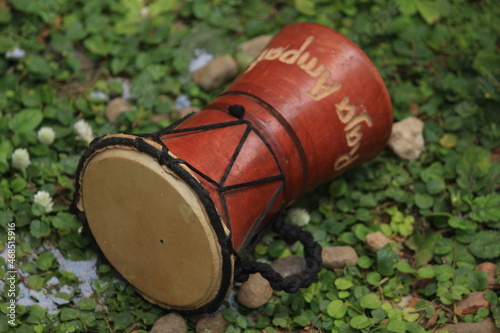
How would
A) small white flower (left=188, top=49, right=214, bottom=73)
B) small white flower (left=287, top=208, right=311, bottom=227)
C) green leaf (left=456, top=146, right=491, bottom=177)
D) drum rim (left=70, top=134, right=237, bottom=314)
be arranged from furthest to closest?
small white flower (left=188, top=49, right=214, bottom=73) → green leaf (left=456, top=146, right=491, bottom=177) → small white flower (left=287, top=208, right=311, bottom=227) → drum rim (left=70, top=134, right=237, bottom=314)

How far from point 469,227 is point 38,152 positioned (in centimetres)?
187

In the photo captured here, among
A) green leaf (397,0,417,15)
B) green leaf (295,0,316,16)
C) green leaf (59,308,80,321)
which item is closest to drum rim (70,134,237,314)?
green leaf (59,308,80,321)

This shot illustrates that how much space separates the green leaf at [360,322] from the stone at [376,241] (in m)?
0.36

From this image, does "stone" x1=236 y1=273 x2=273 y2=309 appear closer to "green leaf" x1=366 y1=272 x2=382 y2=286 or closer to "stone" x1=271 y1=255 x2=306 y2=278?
"stone" x1=271 y1=255 x2=306 y2=278

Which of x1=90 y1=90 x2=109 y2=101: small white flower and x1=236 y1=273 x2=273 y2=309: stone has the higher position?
x1=90 y1=90 x2=109 y2=101: small white flower

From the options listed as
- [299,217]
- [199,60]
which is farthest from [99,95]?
[299,217]

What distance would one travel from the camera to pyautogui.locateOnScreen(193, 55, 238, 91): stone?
3168 millimetres

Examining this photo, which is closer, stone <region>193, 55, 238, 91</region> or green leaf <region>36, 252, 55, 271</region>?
green leaf <region>36, 252, 55, 271</region>

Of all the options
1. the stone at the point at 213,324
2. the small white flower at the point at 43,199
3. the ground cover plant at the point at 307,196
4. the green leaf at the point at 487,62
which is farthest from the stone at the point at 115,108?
the green leaf at the point at 487,62

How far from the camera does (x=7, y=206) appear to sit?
259 cm

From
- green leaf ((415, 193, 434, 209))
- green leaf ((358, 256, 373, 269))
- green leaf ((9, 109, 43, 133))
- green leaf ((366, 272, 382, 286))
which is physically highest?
green leaf ((9, 109, 43, 133))

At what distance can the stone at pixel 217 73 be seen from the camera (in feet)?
10.4

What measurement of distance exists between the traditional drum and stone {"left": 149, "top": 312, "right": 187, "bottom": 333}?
0.05m

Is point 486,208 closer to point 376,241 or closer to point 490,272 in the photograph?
point 490,272
